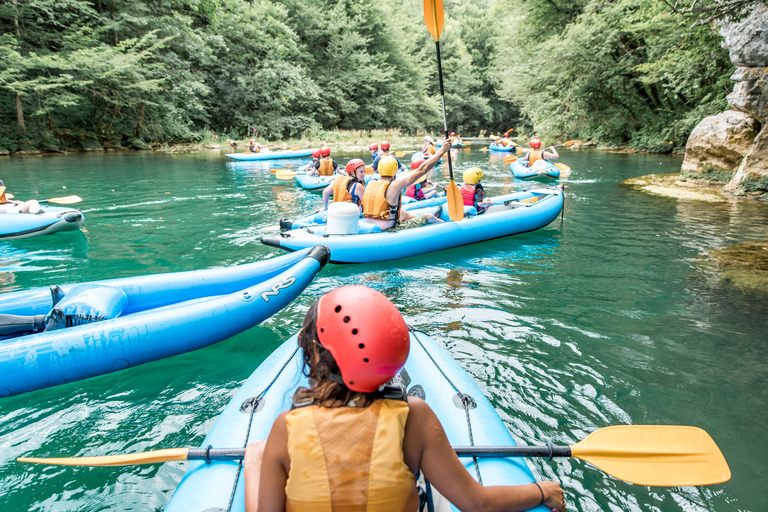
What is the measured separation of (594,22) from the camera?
51.5ft

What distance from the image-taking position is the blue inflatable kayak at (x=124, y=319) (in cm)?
254

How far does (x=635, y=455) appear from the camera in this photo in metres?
1.82

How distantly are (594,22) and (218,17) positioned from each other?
702 inches

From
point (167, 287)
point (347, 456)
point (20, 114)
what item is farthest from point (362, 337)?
point (20, 114)

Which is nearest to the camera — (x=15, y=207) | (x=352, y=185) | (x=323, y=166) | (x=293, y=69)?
(x=15, y=207)

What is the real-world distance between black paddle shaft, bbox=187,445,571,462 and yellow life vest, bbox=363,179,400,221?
4038mm

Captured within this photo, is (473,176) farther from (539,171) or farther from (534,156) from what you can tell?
(534,156)

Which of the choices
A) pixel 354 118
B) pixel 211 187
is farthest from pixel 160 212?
pixel 354 118

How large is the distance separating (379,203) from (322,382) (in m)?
4.47

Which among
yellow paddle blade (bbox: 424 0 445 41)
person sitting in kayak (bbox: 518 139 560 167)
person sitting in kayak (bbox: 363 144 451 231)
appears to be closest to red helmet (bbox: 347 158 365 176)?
person sitting in kayak (bbox: 363 144 451 231)

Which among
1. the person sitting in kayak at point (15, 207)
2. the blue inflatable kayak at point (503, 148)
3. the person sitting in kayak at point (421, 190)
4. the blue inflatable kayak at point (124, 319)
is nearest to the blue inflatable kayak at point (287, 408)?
the blue inflatable kayak at point (124, 319)

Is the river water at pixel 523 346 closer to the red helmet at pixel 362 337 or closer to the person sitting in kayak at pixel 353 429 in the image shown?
the person sitting in kayak at pixel 353 429

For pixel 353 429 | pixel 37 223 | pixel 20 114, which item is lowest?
pixel 353 429

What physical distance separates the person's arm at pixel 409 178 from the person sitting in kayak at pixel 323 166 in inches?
211
